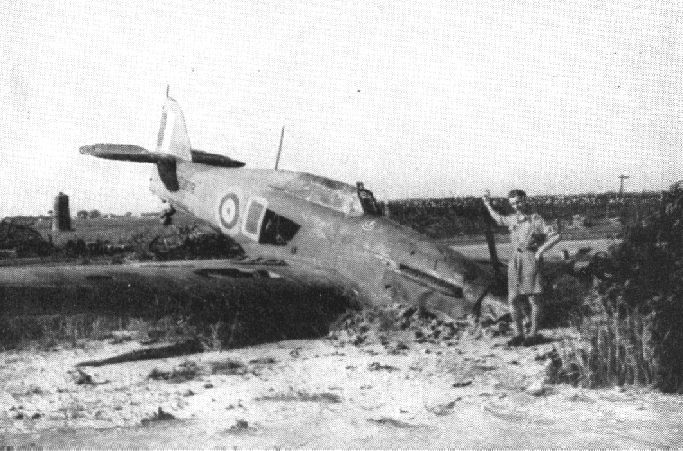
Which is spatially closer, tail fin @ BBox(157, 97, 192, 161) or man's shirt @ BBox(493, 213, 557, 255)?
man's shirt @ BBox(493, 213, 557, 255)

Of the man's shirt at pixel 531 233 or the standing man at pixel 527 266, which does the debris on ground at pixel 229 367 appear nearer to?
the standing man at pixel 527 266

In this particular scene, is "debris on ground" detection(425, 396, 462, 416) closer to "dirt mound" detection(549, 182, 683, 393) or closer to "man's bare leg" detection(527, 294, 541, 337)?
"dirt mound" detection(549, 182, 683, 393)

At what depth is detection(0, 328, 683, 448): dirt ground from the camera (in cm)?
451

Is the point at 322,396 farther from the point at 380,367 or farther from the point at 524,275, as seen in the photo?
the point at 524,275

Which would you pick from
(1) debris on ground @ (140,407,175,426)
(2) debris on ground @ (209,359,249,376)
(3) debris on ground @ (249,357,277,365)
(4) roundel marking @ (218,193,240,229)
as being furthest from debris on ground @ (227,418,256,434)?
(4) roundel marking @ (218,193,240,229)

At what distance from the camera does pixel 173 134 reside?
1633 centimetres

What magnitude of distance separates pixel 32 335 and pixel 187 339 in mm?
2142

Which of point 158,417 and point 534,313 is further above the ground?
point 534,313

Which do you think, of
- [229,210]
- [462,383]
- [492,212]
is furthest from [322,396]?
[229,210]

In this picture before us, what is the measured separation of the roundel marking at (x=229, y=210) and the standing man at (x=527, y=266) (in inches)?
248

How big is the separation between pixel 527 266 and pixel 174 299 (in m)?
4.40

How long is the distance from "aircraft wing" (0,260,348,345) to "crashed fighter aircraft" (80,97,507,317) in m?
0.46

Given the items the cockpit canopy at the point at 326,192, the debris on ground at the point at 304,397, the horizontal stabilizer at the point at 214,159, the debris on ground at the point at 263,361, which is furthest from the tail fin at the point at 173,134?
the debris on ground at the point at 304,397

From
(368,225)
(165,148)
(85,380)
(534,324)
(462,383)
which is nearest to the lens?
(462,383)
